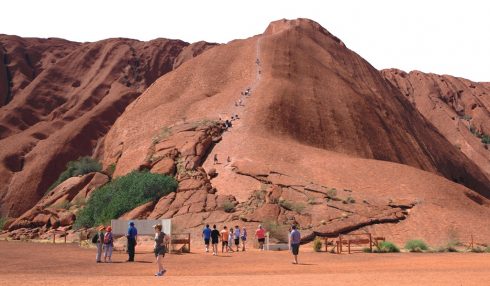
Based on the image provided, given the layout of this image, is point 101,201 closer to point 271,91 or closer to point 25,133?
point 271,91

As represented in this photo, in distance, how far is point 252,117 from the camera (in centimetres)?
5588

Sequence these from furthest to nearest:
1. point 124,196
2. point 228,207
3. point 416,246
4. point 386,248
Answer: point 124,196 → point 228,207 → point 416,246 → point 386,248

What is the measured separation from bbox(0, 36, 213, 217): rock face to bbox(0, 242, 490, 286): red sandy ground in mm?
51949

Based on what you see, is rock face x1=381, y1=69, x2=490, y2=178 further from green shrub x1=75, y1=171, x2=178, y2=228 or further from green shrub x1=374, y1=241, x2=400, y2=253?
green shrub x1=374, y1=241, x2=400, y2=253

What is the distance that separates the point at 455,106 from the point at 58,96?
8120 cm

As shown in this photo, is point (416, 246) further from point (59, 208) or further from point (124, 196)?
point (59, 208)

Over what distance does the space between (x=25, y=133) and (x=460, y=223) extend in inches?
2816

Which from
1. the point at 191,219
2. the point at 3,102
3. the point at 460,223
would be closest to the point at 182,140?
the point at 191,219

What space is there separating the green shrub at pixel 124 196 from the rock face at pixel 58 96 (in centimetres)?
3298

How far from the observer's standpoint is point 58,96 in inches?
4082

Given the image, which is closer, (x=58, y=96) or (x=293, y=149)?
(x=293, y=149)

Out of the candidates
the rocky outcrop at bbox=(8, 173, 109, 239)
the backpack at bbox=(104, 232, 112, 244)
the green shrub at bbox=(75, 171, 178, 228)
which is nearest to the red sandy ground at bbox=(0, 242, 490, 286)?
the backpack at bbox=(104, 232, 112, 244)

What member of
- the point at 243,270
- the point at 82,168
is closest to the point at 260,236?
the point at 243,270

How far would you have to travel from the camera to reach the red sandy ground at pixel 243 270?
1464 cm
